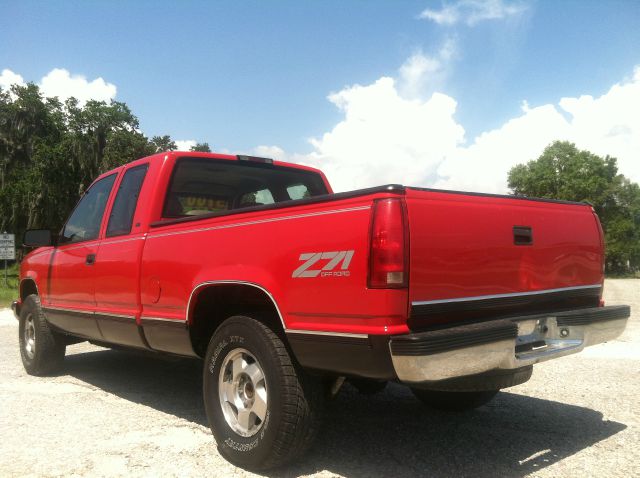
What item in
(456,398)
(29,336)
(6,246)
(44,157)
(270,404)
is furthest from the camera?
(44,157)

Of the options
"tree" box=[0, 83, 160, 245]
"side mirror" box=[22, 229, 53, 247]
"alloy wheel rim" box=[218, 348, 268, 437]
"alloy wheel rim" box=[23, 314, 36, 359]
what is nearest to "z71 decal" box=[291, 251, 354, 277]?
"alloy wheel rim" box=[218, 348, 268, 437]

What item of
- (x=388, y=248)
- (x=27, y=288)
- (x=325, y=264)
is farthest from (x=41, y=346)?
(x=388, y=248)

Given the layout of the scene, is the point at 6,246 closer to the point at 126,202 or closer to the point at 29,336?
the point at 29,336

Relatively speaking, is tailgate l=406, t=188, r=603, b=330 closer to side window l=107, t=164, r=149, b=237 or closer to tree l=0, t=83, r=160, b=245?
side window l=107, t=164, r=149, b=237

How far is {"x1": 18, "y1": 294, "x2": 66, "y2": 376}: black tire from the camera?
5949 millimetres

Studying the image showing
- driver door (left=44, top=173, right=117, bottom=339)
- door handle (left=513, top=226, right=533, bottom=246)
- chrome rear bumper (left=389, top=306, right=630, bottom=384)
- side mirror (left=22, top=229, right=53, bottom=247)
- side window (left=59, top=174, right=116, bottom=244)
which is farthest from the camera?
side mirror (left=22, top=229, right=53, bottom=247)

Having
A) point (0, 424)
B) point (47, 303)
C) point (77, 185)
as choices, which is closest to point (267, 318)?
point (0, 424)

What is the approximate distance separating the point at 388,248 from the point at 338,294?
352 millimetres

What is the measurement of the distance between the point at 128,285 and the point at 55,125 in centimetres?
4459

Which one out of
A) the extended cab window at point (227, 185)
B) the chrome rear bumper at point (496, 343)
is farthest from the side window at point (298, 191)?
the chrome rear bumper at point (496, 343)

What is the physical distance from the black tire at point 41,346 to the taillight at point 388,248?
449 cm

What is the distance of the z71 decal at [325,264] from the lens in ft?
9.18

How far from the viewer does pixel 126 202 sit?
4754 mm

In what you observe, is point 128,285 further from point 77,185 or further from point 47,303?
point 77,185
